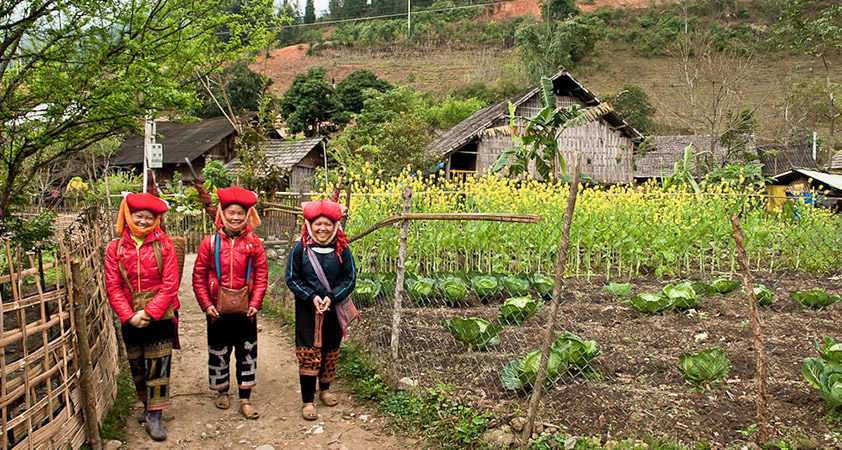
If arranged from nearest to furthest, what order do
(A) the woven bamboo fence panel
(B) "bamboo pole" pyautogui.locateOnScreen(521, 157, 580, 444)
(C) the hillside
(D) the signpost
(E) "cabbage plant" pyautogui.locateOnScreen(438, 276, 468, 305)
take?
1. (A) the woven bamboo fence panel
2. (B) "bamboo pole" pyautogui.locateOnScreen(521, 157, 580, 444)
3. (E) "cabbage plant" pyautogui.locateOnScreen(438, 276, 468, 305)
4. (D) the signpost
5. (C) the hillside

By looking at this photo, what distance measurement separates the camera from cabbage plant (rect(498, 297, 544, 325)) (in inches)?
198

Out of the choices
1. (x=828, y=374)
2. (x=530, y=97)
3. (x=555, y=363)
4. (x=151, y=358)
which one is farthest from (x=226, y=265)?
(x=530, y=97)

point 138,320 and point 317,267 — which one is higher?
point 317,267

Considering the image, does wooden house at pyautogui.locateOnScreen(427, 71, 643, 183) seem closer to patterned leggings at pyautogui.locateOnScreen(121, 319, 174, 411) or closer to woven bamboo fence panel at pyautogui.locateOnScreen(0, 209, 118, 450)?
woven bamboo fence panel at pyautogui.locateOnScreen(0, 209, 118, 450)

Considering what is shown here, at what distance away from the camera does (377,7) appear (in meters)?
79.3

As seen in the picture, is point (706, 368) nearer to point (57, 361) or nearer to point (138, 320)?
point (138, 320)

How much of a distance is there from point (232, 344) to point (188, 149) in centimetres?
2771

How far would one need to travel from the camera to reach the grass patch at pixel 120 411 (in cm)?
369

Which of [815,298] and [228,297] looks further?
[815,298]

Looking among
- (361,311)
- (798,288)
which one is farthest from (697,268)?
(361,311)

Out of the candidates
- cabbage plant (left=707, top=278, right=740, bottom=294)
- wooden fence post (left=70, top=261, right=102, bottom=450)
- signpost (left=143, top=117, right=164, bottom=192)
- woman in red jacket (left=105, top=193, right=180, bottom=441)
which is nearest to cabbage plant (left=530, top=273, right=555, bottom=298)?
cabbage plant (left=707, top=278, right=740, bottom=294)

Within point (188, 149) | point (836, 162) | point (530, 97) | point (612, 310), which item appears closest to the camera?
point (612, 310)

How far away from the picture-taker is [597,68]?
177 feet

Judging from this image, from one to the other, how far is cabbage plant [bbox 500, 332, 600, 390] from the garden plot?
92mm
